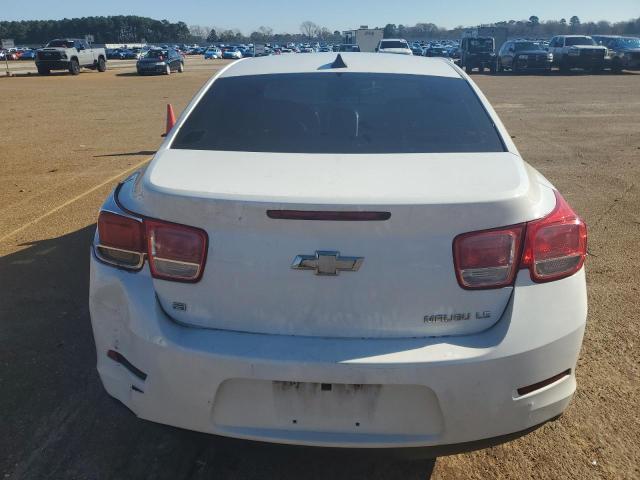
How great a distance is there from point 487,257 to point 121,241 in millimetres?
1359

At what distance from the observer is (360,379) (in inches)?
75.7

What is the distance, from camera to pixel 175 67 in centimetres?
4028

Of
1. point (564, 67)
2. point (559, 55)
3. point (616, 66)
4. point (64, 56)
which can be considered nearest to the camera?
point (64, 56)

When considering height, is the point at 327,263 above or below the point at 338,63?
below

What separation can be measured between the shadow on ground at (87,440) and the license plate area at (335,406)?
11 cm

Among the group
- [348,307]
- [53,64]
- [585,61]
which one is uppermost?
[348,307]

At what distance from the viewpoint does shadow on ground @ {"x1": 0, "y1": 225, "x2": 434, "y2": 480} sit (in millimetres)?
2488

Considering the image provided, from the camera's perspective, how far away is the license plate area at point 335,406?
1959 mm

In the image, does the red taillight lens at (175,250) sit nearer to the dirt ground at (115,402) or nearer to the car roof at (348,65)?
the dirt ground at (115,402)

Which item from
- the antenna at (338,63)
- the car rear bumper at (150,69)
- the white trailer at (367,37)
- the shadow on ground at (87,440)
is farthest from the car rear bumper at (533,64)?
the shadow on ground at (87,440)

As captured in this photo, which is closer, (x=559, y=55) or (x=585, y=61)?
(x=585, y=61)

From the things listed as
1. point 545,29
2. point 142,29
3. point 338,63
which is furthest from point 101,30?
point 338,63

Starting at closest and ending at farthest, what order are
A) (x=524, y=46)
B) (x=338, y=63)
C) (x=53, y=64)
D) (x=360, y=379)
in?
(x=360, y=379) → (x=338, y=63) → (x=53, y=64) → (x=524, y=46)

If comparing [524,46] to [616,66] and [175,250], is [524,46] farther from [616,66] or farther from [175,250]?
[175,250]
